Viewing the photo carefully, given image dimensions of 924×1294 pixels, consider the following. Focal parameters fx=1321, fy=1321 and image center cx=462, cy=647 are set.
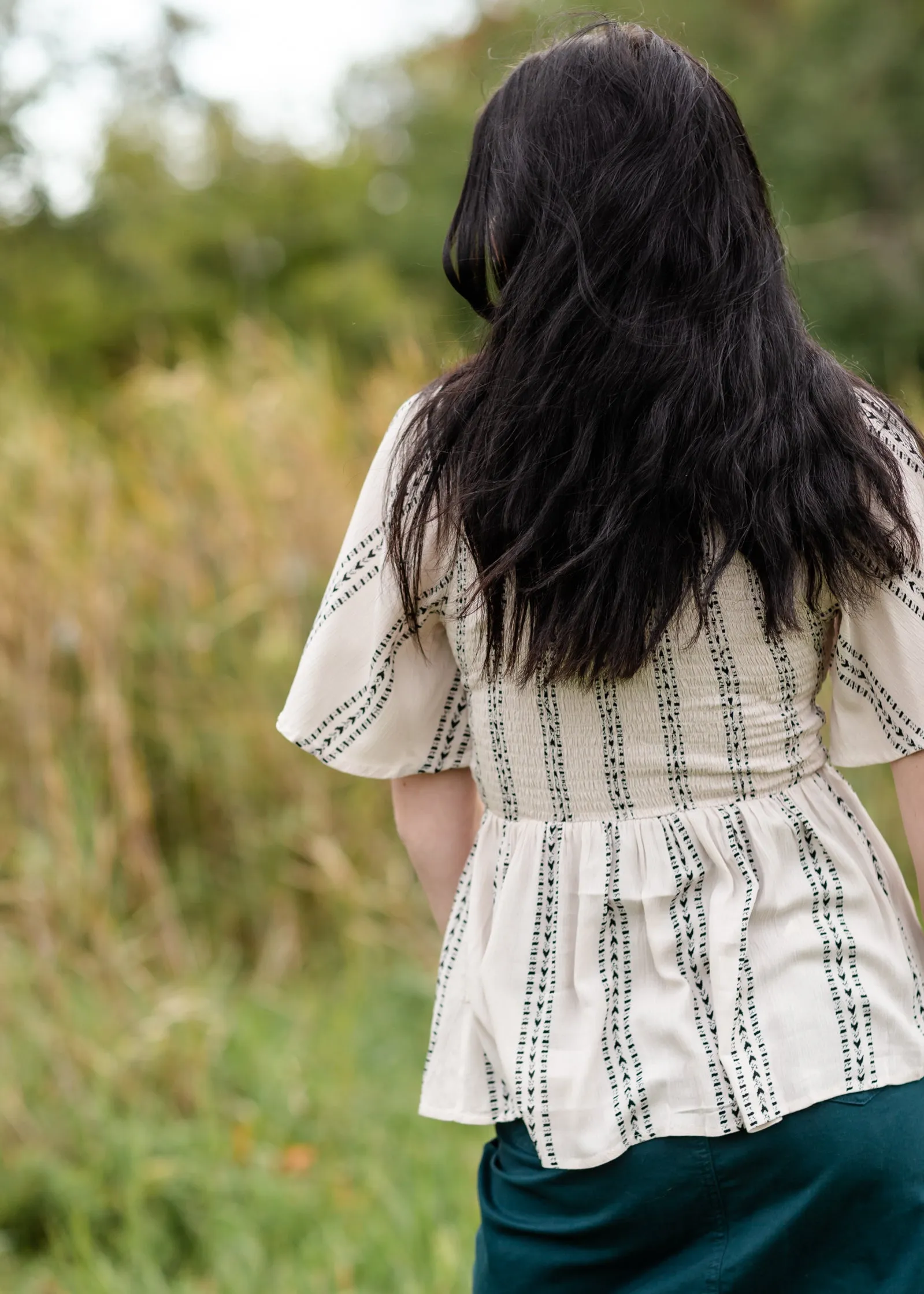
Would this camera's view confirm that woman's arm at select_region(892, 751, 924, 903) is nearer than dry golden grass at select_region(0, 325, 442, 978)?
Yes

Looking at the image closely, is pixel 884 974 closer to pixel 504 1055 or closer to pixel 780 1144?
pixel 780 1144

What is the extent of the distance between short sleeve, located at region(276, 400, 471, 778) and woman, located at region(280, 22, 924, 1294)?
4cm

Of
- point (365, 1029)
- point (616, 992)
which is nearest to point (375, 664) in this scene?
point (616, 992)

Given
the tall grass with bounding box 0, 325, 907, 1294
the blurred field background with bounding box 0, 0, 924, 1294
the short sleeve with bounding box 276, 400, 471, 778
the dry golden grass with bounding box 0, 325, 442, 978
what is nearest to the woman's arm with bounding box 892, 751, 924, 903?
the short sleeve with bounding box 276, 400, 471, 778

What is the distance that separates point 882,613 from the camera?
117cm

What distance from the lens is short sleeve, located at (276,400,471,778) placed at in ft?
4.14

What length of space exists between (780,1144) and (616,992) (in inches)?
7.1

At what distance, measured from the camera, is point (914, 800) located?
124cm

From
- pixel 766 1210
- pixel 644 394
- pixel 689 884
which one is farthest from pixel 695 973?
pixel 644 394

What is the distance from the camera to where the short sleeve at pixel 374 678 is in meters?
1.26

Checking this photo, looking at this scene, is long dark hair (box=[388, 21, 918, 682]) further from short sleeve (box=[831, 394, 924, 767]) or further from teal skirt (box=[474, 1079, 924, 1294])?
teal skirt (box=[474, 1079, 924, 1294])

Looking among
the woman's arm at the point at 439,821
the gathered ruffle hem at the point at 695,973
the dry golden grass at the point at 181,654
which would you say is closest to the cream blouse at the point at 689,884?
the gathered ruffle hem at the point at 695,973

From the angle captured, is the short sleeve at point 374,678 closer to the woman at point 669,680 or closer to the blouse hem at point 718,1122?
the woman at point 669,680

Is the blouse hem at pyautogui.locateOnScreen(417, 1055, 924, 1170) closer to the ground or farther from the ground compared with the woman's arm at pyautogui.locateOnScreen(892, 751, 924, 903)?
closer to the ground
